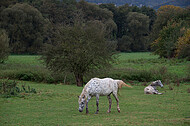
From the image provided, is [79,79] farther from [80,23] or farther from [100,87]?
[100,87]

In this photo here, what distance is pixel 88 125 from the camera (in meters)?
11.5

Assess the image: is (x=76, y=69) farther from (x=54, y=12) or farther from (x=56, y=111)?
(x=54, y=12)

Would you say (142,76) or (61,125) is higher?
(61,125)

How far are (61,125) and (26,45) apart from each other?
79715 millimetres

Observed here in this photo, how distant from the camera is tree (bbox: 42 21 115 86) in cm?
2984

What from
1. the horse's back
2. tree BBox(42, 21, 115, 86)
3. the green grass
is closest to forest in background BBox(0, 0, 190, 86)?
tree BBox(42, 21, 115, 86)

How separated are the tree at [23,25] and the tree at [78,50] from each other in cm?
5245

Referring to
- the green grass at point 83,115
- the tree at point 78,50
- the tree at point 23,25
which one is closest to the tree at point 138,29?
the tree at point 23,25

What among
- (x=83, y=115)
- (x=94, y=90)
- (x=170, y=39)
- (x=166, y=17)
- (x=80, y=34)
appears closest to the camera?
(x=83, y=115)

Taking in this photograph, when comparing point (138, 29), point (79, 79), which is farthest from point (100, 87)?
point (138, 29)

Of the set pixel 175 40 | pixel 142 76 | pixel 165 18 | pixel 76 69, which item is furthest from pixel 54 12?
pixel 76 69

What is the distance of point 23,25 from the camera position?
8438 centimetres

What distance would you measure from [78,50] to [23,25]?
5867cm

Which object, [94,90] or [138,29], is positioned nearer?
[94,90]
